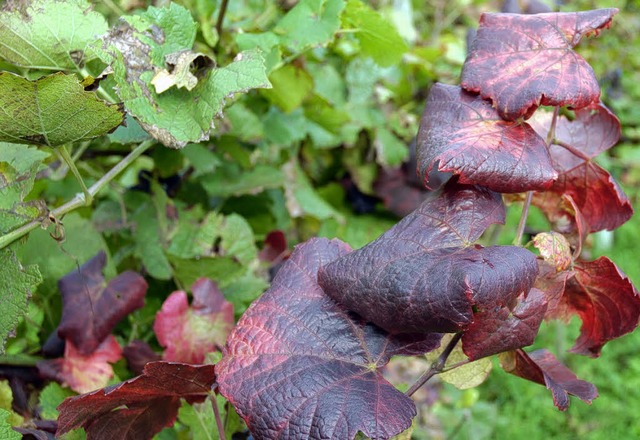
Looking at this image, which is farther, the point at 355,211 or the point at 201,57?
the point at 355,211

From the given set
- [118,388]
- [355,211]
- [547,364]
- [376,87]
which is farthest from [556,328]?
[118,388]

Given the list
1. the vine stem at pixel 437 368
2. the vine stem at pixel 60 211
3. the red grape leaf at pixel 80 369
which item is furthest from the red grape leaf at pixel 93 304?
the vine stem at pixel 437 368

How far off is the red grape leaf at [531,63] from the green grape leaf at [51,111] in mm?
343

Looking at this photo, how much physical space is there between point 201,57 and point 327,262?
0.24m

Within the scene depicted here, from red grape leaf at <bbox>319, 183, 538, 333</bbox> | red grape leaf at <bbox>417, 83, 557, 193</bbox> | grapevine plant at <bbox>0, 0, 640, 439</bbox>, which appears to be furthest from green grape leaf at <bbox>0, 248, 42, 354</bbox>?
red grape leaf at <bbox>417, 83, 557, 193</bbox>

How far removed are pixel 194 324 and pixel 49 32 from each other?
0.36 m

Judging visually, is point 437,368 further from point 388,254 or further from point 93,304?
point 93,304

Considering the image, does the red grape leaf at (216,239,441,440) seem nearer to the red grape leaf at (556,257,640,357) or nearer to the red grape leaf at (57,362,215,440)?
the red grape leaf at (57,362,215,440)

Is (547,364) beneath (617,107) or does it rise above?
above

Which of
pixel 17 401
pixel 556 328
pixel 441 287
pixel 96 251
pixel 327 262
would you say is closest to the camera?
pixel 441 287

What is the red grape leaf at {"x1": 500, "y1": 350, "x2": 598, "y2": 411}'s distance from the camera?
575mm

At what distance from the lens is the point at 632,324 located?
612 millimetres

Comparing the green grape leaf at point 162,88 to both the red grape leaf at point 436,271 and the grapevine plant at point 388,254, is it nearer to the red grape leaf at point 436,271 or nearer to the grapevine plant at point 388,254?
the grapevine plant at point 388,254

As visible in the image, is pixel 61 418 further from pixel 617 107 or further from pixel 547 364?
pixel 617 107
